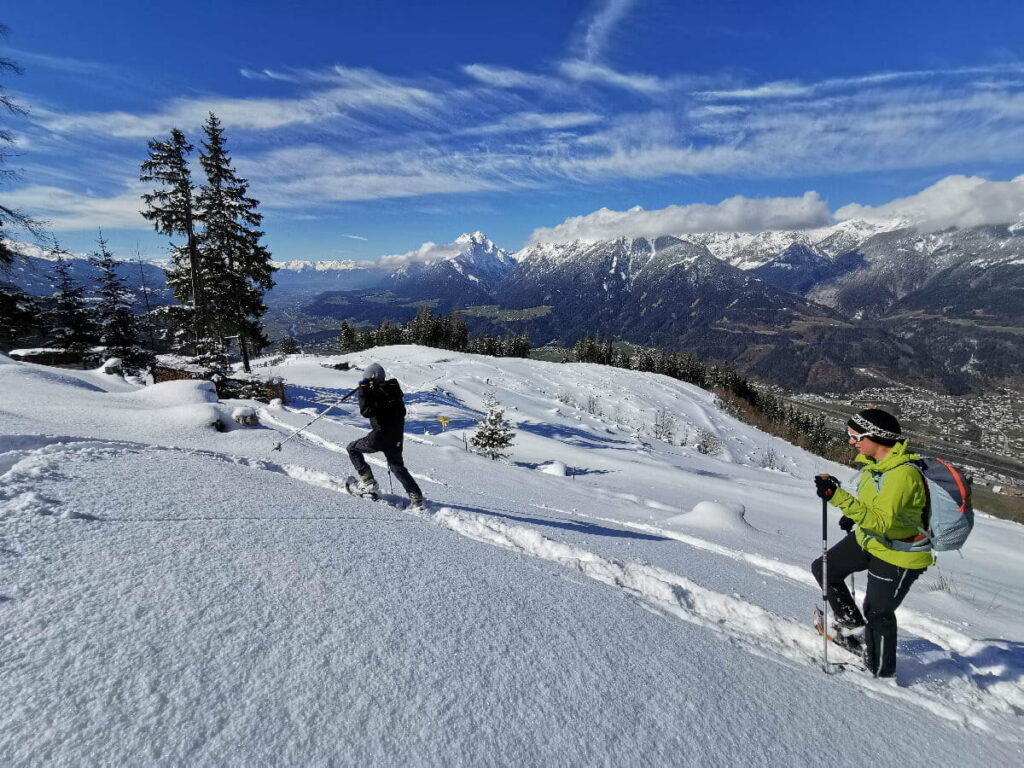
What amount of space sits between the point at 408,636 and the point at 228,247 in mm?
29160

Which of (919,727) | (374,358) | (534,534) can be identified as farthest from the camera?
(374,358)

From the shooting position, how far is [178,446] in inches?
291

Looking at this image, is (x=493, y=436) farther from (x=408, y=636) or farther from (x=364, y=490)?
(x=408, y=636)

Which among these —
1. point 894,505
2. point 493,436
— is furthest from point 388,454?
point 493,436

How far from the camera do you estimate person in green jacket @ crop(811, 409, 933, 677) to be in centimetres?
373

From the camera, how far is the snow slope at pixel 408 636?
2059 millimetres

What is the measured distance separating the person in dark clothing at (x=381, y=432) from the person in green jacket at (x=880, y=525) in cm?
478

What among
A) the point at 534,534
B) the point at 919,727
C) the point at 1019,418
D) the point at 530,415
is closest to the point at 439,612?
the point at 534,534

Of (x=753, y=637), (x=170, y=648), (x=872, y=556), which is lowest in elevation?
(x=753, y=637)

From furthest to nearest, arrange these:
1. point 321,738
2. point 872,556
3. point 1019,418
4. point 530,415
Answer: point 1019,418 < point 530,415 < point 872,556 < point 321,738

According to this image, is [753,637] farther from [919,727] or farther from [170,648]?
[170,648]

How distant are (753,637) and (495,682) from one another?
9.07 ft

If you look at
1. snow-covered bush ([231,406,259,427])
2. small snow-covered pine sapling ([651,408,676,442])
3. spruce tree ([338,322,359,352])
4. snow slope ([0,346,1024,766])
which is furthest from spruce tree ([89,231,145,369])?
spruce tree ([338,322,359,352])

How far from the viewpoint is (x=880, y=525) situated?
3.74m
